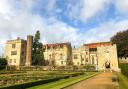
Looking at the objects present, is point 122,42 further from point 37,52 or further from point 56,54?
point 37,52

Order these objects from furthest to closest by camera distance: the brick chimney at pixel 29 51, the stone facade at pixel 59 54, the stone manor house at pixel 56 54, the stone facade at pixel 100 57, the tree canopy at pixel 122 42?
the stone facade at pixel 59 54 < the stone manor house at pixel 56 54 < the tree canopy at pixel 122 42 < the brick chimney at pixel 29 51 < the stone facade at pixel 100 57

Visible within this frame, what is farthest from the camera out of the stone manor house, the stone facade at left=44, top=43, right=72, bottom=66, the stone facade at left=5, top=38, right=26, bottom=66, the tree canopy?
the stone facade at left=44, top=43, right=72, bottom=66

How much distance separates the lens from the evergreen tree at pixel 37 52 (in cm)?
7500

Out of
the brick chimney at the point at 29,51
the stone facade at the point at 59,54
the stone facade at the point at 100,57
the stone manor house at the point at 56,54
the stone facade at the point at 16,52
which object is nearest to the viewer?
the stone facade at the point at 100,57

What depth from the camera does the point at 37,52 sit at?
76062 millimetres

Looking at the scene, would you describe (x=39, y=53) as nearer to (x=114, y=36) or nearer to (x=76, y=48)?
(x=76, y=48)

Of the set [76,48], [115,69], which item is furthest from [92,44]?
[115,69]

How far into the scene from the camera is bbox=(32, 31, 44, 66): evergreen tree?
75.0 m

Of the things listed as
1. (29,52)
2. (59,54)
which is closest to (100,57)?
(59,54)

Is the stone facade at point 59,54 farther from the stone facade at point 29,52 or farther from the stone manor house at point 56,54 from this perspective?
the stone facade at point 29,52

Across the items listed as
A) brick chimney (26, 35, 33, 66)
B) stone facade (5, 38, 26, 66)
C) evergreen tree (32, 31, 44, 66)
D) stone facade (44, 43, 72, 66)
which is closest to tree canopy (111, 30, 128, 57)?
stone facade (44, 43, 72, 66)

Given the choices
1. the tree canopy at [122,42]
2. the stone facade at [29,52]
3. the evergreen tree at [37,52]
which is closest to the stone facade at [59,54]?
Answer: the evergreen tree at [37,52]

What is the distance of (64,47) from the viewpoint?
276 ft

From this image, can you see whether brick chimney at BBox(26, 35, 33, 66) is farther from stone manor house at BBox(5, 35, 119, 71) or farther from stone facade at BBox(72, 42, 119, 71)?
stone facade at BBox(72, 42, 119, 71)
